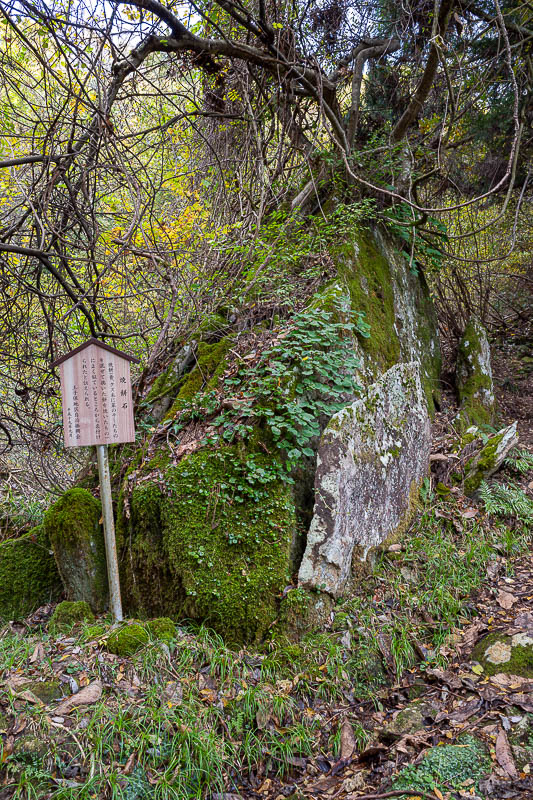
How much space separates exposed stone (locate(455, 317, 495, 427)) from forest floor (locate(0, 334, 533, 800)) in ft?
9.26

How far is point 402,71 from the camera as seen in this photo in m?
6.85

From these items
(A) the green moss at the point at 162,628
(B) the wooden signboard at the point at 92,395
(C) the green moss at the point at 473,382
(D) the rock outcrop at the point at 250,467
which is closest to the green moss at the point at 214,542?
(D) the rock outcrop at the point at 250,467

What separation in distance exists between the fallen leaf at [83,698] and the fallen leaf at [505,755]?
2.27 metres

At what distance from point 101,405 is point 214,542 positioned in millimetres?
1369

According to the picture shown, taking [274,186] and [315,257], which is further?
[274,186]

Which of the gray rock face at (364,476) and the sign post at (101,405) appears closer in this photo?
the sign post at (101,405)

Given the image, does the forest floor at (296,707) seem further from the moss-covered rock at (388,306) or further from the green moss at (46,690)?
the moss-covered rock at (388,306)

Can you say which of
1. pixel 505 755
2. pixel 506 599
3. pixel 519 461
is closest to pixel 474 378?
pixel 519 461

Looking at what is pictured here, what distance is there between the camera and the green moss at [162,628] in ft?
10.6

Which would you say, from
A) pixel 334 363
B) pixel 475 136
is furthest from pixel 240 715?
pixel 475 136

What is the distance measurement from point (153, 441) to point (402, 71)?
6.61m

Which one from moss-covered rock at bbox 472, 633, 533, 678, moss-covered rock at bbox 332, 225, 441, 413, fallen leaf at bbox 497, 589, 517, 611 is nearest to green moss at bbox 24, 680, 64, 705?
moss-covered rock at bbox 472, 633, 533, 678

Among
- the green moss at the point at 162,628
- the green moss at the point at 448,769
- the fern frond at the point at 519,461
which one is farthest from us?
the fern frond at the point at 519,461

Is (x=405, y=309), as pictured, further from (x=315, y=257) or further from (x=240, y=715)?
(x=240, y=715)
